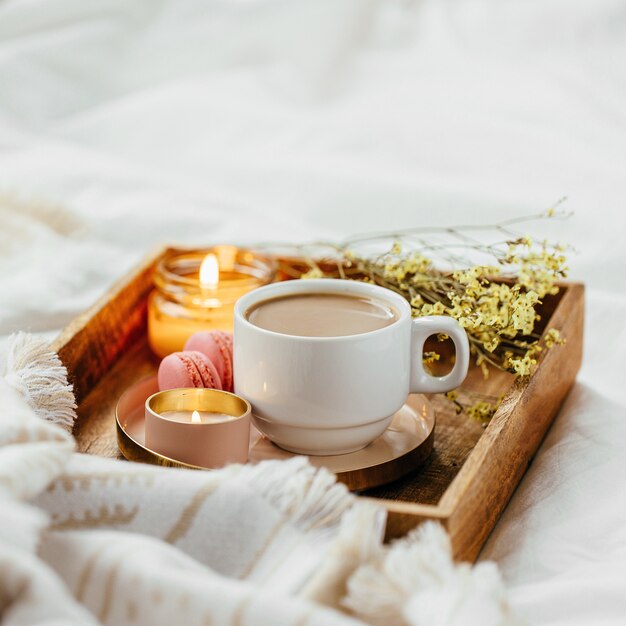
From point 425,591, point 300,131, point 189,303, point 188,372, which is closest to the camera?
point 425,591

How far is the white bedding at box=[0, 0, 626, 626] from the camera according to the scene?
131 cm

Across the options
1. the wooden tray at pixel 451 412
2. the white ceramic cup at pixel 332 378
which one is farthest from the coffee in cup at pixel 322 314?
the wooden tray at pixel 451 412

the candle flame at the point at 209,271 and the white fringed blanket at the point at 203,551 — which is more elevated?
the white fringed blanket at the point at 203,551

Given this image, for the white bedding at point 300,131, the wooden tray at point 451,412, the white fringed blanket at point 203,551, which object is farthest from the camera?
the white bedding at point 300,131

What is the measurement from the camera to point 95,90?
1.86 m

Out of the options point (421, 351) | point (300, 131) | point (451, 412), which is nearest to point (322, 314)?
point (421, 351)

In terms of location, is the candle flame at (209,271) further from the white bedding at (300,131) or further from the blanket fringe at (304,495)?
the blanket fringe at (304,495)

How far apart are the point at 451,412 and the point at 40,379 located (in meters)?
0.35

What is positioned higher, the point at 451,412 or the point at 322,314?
the point at 322,314

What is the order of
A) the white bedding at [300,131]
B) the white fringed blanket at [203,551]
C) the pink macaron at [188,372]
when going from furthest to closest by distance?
the white bedding at [300,131], the pink macaron at [188,372], the white fringed blanket at [203,551]

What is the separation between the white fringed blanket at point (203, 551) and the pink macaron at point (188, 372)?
0.16 m

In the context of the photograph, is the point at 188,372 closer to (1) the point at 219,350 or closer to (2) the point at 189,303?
(1) the point at 219,350

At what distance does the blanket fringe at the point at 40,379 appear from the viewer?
727mm

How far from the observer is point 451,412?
856 millimetres
